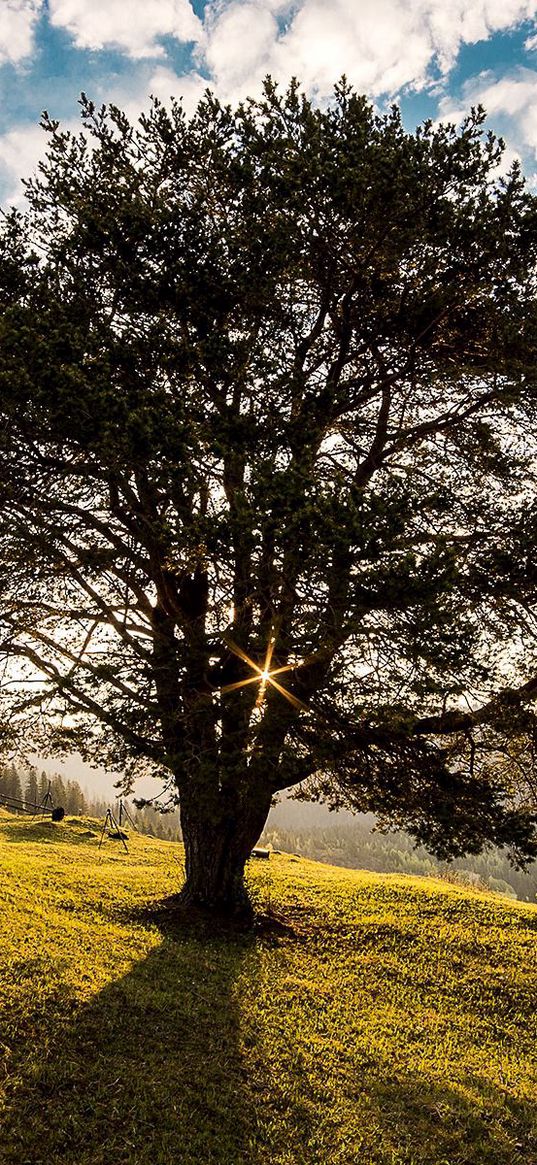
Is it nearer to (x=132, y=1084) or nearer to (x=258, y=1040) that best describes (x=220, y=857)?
(x=258, y=1040)

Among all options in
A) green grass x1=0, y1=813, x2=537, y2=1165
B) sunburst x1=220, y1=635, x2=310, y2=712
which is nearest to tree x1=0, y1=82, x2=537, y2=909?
sunburst x1=220, y1=635, x2=310, y2=712

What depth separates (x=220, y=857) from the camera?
42.7 feet

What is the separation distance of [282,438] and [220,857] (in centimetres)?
817

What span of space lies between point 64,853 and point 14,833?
5.57 m

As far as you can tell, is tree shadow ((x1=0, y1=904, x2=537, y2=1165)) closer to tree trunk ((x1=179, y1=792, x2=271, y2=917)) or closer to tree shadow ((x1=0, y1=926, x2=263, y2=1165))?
tree shadow ((x1=0, y1=926, x2=263, y2=1165))

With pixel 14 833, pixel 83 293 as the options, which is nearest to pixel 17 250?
pixel 83 293

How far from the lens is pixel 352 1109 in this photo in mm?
6926

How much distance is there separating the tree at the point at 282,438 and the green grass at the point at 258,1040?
2.55 m

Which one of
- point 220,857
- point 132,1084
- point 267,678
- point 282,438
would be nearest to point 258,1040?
point 132,1084

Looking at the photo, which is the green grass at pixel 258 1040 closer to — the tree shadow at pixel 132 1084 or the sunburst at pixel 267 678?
the tree shadow at pixel 132 1084

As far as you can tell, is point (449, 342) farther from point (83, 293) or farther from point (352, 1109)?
point (352, 1109)

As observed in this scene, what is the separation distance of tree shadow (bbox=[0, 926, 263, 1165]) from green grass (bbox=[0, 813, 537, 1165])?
0.06 ft

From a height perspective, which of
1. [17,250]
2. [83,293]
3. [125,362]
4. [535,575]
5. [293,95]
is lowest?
[535,575]

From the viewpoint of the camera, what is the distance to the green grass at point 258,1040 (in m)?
6.07
